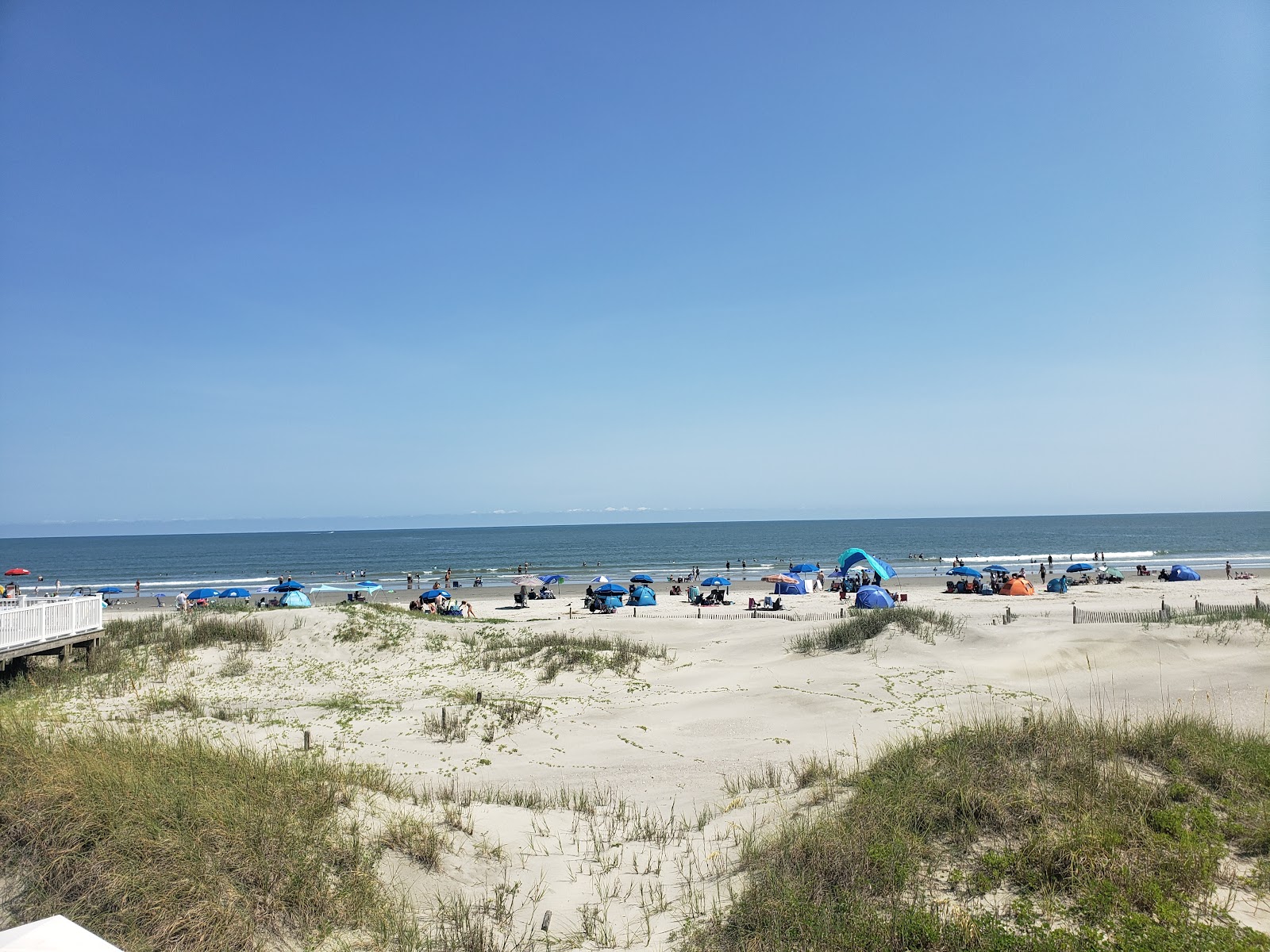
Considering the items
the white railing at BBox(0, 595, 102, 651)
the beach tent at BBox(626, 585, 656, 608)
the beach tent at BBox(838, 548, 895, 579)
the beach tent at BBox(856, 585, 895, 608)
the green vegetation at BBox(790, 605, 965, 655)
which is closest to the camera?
the white railing at BBox(0, 595, 102, 651)

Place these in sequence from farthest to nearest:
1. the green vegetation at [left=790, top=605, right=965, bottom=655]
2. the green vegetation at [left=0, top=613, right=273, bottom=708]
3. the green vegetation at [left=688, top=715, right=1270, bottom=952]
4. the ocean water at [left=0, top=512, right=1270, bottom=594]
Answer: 1. the ocean water at [left=0, top=512, right=1270, bottom=594]
2. the green vegetation at [left=790, top=605, right=965, bottom=655]
3. the green vegetation at [left=0, top=613, right=273, bottom=708]
4. the green vegetation at [left=688, top=715, right=1270, bottom=952]

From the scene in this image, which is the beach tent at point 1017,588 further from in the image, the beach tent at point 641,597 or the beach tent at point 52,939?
the beach tent at point 52,939

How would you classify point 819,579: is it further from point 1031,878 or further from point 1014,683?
point 1031,878

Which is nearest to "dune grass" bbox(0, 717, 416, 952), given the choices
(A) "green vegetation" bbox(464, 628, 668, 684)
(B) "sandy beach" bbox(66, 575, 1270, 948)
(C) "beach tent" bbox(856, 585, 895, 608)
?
(B) "sandy beach" bbox(66, 575, 1270, 948)

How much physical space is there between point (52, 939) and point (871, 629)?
65.6 feet

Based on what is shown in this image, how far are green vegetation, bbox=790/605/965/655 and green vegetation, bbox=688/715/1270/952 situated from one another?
459 inches

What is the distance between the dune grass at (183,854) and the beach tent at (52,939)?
2.22 metres

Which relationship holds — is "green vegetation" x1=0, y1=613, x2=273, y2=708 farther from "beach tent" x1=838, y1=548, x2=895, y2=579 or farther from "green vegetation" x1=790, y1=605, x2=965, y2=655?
"beach tent" x1=838, y1=548, x2=895, y2=579

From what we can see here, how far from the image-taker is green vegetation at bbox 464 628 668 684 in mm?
19047

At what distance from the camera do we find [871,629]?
20562 millimetres

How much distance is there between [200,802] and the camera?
643 centimetres

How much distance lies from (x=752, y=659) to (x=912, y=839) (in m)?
14.4

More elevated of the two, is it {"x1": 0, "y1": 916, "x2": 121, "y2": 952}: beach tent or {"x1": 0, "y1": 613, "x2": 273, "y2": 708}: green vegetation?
{"x1": 0, "y1": 916, "x2": 121, "y2": 952}: beach tent

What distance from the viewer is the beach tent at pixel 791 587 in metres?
43.5
